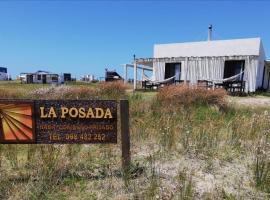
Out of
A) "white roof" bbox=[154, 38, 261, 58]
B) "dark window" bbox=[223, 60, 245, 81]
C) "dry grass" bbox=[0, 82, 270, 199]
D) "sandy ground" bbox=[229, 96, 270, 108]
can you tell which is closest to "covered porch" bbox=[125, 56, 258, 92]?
"dark window" bbox=[223, 60, 245, 81]

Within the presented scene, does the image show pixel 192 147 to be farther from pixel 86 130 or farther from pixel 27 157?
pixel 27 157

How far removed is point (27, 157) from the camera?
439cm

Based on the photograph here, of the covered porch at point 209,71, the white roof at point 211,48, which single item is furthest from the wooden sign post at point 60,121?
the white roof at point 211,48

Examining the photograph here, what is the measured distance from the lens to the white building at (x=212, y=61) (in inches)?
784

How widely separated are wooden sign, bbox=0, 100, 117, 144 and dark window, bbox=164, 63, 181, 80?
63.7 ft

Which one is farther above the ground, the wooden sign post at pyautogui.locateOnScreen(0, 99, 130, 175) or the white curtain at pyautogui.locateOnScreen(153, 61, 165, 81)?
the white curtain at pyautogui.locateOnScreen(153, 61, 165, 81)

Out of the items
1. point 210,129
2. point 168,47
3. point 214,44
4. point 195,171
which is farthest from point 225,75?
point 195,171

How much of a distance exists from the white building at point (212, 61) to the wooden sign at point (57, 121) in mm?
15934

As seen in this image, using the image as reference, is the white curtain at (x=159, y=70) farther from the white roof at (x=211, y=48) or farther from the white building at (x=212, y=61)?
the white roof at (x=211, y=48)

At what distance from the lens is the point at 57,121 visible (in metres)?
3.86

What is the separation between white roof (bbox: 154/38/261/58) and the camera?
20.2m

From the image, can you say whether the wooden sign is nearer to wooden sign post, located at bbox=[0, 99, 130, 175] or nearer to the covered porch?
wooden sign post, located at bbox=[0, 99, 130, 175]

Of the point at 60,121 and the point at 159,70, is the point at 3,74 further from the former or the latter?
the point at 60,121

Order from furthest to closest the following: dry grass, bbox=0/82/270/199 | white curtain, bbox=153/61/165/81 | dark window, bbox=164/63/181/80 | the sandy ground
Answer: white curtain, bbox=153/61/165/81, dark window, bbox=164/63/181/80, the sandy ground, dry grass, bbox=0/82/270/199
